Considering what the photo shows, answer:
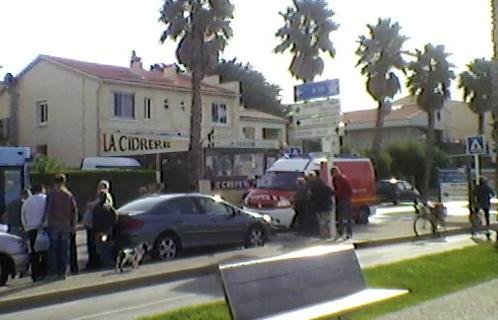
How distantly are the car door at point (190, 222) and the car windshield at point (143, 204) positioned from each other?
0.32m

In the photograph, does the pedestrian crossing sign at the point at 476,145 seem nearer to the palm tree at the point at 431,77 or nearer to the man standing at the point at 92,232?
the man standing at the point at 92,232

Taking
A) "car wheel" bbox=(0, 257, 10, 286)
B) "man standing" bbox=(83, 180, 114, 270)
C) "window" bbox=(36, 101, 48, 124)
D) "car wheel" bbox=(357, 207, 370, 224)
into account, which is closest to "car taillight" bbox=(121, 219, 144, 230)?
"man standing" bbox=(83, 180, 114, 270)

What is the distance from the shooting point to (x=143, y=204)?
16.2 metres

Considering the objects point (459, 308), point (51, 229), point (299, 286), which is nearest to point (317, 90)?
point (51, 229)

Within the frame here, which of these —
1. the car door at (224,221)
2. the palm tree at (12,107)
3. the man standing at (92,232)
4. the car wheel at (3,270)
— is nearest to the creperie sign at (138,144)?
the palm tree at (12,107)

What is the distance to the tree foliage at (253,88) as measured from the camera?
257 feet

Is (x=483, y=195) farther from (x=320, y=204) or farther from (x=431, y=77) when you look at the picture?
(x=431, y=77)

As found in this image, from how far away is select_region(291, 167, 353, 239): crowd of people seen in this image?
18.9 m

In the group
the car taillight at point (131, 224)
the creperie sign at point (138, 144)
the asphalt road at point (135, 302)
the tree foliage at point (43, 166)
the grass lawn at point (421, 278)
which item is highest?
the creperie sign at point (138, 144)

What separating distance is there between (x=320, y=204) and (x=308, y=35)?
2921 centimetres

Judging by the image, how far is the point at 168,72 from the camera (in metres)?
49.9

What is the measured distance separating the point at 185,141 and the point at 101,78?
18.9ft

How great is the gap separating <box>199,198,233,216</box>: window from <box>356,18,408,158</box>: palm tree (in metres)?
35.4

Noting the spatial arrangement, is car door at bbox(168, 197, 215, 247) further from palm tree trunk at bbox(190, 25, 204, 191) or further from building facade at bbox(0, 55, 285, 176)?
building facade at bbox(0, 55, 285, 176)
